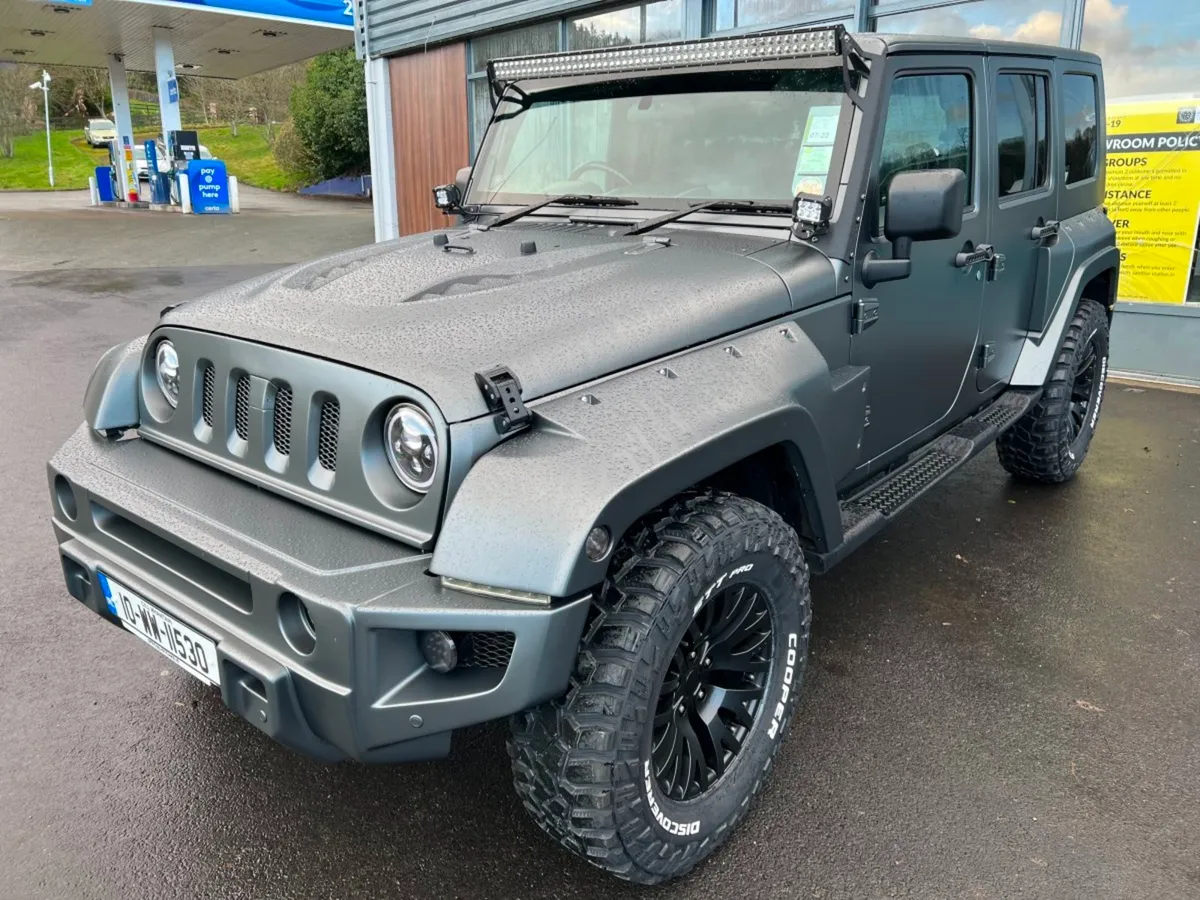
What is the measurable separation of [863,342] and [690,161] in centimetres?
81

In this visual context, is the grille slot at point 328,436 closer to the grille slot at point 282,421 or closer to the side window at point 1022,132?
the grille slot at point 282,421

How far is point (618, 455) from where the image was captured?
188cm

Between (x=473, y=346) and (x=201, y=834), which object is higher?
(x=473, y=346)

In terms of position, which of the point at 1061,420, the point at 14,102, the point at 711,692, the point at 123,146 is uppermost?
the point at 14,102

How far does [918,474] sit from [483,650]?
2.01 meters

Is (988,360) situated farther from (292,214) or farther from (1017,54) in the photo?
(292,214)

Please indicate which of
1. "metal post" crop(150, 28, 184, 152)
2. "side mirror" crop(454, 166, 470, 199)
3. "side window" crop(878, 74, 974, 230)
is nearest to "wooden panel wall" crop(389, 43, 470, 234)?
"side mirror" crop(454, 166, 470, 199)

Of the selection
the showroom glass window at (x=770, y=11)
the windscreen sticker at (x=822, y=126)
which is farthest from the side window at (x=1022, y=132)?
the showroom glass window at (x=770, y=11)

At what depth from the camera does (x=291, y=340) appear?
2.16 metres

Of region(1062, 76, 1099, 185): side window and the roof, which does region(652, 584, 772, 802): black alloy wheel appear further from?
region(1062, 76, 1099, 185): side window

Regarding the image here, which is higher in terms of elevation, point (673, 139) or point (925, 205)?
point (673, 139)

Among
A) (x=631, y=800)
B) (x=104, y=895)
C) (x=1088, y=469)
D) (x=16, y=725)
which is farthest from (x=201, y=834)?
(x=1088, y=469)

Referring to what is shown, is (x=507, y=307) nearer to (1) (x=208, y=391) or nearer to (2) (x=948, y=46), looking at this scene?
(1) (x=208, y=391)

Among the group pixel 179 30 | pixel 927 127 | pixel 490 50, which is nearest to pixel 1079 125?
pixel 927 127
